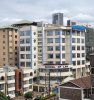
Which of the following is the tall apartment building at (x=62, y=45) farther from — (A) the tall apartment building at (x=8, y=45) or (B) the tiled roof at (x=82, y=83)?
(B) the tiled roof at (x=82, y=83)

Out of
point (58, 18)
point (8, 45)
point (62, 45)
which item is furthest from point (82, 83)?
point (58, 18)

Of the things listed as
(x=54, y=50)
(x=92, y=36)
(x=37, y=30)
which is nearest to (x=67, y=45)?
(x=54, y=50)

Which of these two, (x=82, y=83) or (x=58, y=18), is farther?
(x=58, y=18)

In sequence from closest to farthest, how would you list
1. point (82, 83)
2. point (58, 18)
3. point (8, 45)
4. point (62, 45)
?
point (82, 83)
point (62, 45)
point (8, 45)
point (58, 18)

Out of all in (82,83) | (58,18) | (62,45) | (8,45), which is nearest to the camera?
(82,83)

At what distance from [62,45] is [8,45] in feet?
39.3

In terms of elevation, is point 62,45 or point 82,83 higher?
point 62,45

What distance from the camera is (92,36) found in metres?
81.2

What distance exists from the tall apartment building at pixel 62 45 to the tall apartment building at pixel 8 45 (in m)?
7.12

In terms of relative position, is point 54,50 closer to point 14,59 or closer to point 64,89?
point 14,59

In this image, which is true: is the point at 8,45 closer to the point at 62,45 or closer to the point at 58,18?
the point at 62,45

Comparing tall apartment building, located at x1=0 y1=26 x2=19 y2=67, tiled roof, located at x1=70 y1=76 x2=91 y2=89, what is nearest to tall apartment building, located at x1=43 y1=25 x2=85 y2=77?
tall apartment building, located at x1=0 y1=26 x2=19 y2=67

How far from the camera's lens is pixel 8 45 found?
64.7 metres

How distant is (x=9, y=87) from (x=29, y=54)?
13.3m
